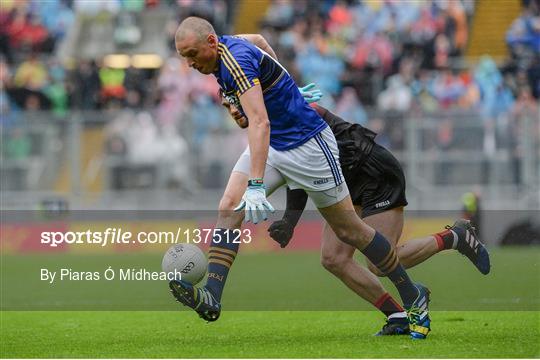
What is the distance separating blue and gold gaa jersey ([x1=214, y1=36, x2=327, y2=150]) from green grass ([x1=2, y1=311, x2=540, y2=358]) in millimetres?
1554

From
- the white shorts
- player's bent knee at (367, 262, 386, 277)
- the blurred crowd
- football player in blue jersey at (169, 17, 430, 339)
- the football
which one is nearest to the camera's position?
football player in blue jersey at (169, 17, 430, 339)

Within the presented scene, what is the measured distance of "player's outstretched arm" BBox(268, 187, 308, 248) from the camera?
9.76 metres

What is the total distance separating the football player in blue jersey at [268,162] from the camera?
8375mm

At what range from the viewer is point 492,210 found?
20297mm

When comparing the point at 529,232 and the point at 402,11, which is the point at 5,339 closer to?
the point at 529,232

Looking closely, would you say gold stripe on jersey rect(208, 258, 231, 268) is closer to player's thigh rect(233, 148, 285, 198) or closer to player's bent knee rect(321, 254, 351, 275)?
player's thigh rect(233, 148, 285, 198)

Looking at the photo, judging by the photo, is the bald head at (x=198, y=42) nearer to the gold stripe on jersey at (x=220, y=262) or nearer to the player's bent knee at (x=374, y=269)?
the gold stripe on jersey at (x=220, y=262)

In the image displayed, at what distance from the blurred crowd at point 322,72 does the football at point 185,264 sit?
1204cm

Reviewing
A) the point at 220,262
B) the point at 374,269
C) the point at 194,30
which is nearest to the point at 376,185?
the point at 374,269

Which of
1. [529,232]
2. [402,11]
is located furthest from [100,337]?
[402,11]

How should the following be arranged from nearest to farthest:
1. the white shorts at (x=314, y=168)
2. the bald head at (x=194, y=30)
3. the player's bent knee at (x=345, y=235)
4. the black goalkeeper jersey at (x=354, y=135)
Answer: the bald head at (x=194, y=30) < the white shorts at (x=314, y=168) < the player's bent knee at (x=345, y=235) < the black goalkeeper jersey at (x=354, y=135)

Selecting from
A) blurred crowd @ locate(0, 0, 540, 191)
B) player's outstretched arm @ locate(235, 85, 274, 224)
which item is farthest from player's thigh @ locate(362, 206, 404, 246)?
blurred crowd @ locate(0, 0, 540, 191)

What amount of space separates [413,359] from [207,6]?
66.2 ft

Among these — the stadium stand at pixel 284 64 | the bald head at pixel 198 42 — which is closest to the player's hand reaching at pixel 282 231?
the bald head at pixel 198 42
